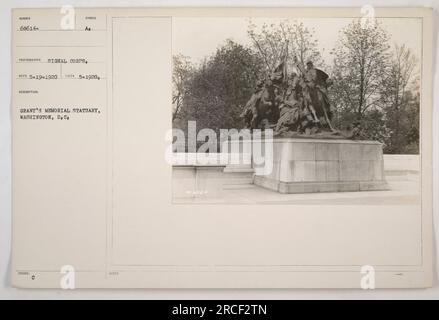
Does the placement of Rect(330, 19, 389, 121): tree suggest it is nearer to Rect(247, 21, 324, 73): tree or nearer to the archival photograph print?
the archival photograph print

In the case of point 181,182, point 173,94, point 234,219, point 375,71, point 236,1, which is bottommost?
point 234,219

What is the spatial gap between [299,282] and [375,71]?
3.54ft

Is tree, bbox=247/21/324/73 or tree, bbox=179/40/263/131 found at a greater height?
tree, bbox=247/21/324/73

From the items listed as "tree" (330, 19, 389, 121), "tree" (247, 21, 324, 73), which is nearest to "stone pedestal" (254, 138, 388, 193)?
"tree" (330, 19, 389, 121)

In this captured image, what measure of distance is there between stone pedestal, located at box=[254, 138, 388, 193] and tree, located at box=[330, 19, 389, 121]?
170 millimetres

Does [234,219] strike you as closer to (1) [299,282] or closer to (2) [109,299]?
(1) [299,282]

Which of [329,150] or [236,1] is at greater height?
[236,1]

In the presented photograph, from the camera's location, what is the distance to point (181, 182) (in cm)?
182

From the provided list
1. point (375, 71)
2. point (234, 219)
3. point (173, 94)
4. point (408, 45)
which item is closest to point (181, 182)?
point (234, 219)

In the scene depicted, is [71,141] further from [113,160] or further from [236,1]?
[236,1]

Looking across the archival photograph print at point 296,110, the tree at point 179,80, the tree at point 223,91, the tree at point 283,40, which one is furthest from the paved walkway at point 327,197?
the tree at point 283,40

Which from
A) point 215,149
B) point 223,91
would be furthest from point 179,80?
point 215,149

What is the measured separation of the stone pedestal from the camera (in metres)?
1.82

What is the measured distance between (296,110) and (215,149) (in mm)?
431
